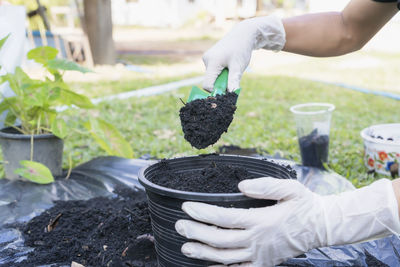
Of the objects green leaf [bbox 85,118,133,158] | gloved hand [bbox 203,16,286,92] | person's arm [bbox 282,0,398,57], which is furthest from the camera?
green leaf [bbox 85,118,133,158]

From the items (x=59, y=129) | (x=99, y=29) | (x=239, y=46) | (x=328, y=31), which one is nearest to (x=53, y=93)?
(x=59, y=129)

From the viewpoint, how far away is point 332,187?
7.04 feet

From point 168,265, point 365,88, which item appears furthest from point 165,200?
point 365,88

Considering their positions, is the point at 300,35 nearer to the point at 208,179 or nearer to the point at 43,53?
the point at 208,179

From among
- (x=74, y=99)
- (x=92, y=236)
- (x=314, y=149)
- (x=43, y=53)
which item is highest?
(x=43, y=53)

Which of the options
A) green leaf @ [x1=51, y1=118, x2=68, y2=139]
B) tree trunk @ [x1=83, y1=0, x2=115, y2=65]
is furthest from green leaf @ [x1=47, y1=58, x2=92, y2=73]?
tree trunk @ [x1=83, y1=0, x2=115, y2=65]

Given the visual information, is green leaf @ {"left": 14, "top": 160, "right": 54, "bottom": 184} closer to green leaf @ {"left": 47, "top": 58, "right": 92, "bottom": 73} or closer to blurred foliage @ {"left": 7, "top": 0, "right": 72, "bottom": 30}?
green leaf @ {"left": 47, "top": 58, "right": 92, "bottom": 73}

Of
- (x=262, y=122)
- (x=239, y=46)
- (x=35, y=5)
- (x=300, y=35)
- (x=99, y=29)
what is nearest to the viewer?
(x=239, y=46)

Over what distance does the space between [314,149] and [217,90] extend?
1.23 meters

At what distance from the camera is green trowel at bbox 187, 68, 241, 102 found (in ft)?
5.14

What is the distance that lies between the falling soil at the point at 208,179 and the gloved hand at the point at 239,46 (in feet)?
1.36

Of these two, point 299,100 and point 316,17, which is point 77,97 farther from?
point 299,100

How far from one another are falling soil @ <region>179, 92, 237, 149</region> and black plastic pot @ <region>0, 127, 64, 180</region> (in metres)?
1.16

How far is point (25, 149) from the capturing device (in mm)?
2217
